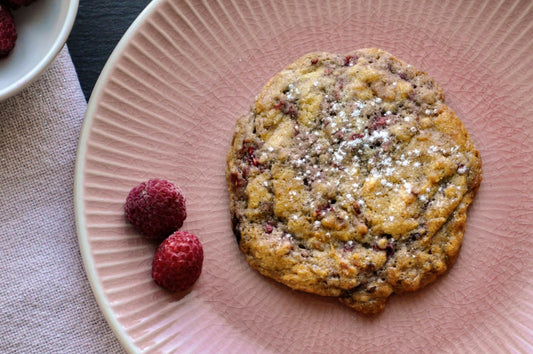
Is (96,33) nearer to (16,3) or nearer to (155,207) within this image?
(16,3)

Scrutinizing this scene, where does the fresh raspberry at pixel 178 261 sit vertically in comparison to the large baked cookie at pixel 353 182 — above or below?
below

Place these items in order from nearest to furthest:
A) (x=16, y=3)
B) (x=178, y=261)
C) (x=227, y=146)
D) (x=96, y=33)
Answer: (x=178, y=261) → (x=16, y=3) → (x=227, y=146) → (x=96, y=33)

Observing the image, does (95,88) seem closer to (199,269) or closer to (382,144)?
(199,269)

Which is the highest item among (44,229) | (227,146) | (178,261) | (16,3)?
(16,3)

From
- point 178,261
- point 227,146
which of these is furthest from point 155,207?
point 227,146

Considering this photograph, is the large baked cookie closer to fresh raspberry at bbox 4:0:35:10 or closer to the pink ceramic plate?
the pink ceramic plate

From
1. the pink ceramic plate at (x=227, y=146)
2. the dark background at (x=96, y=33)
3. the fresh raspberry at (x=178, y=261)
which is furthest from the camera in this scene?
the dark background at (x=96, y=33)

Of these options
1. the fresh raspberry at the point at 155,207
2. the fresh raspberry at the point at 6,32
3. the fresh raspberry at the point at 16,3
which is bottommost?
the fresh raspberry at the point at 155,207

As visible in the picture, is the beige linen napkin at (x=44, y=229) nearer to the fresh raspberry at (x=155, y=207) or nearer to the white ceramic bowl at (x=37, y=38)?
the white ceramic bowl at (x=37, y=38)

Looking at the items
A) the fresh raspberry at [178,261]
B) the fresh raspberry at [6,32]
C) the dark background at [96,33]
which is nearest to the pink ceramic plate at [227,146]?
the fresh raspberry at [178,261]
